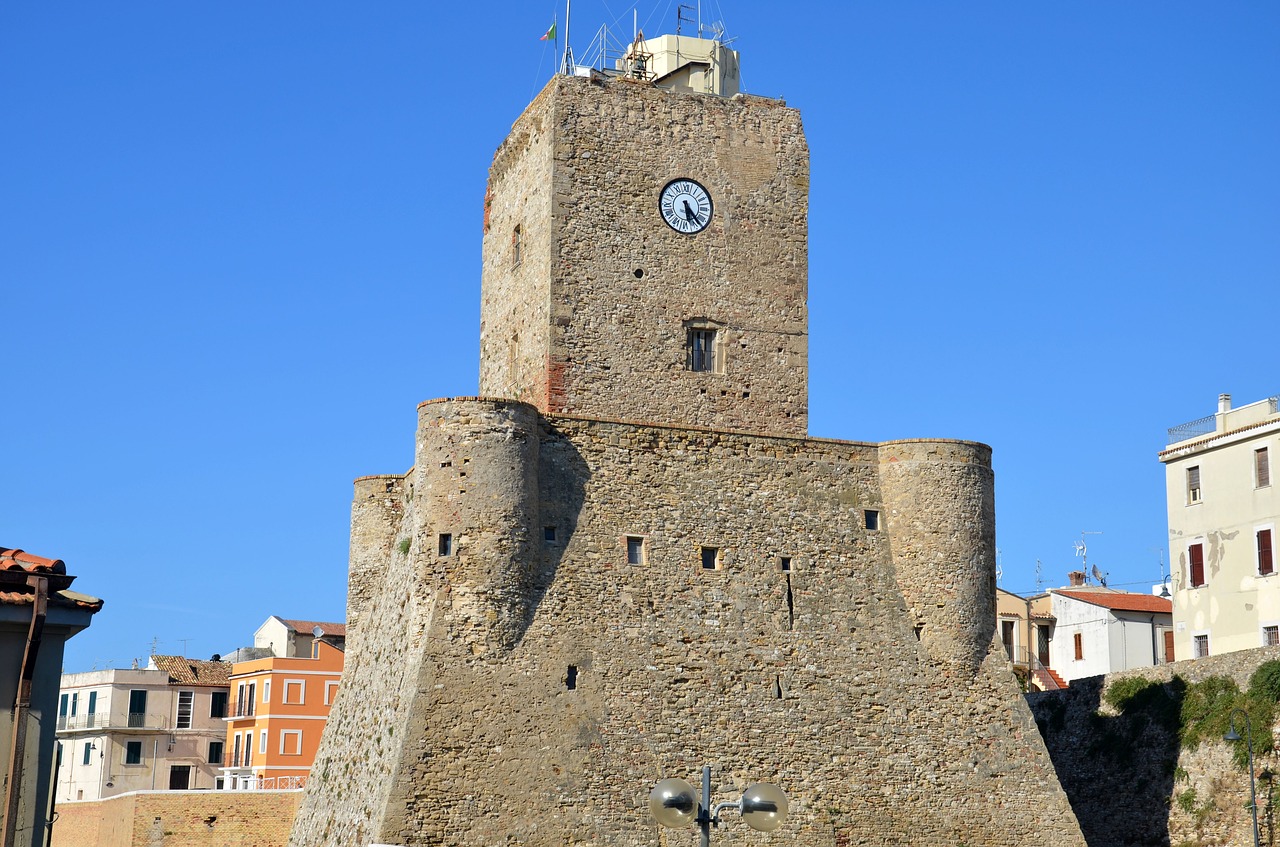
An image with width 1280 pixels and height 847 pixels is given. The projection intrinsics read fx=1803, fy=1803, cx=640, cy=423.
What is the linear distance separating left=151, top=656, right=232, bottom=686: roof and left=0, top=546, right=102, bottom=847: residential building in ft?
151

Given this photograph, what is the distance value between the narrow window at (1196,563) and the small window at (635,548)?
17717mm

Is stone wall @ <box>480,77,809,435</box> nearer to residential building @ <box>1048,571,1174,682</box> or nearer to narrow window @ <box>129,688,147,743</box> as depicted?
residential building @ <box>1048,571,1174,682</box>

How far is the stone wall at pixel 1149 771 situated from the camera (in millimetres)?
35875

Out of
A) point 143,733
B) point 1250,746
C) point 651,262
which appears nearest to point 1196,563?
point 1250,746

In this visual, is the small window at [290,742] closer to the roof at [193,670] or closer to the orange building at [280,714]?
the orange building at [280,714]

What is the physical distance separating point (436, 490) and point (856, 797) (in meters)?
9.68

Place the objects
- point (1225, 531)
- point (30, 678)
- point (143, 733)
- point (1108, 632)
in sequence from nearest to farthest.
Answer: point (30, 678)
point (1225, 531)
point (1108, 632)
point (143, 733)

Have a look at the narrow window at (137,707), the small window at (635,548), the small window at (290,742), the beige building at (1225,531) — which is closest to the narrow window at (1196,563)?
the beige building at (1225,531)

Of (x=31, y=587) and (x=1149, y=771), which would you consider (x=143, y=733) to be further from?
(x=31, y=587)

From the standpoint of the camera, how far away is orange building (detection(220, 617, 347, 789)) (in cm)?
5831

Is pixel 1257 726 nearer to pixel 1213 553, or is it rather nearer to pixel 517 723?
pixel 1213 553

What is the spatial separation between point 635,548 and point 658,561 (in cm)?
50

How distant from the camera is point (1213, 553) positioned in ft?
146

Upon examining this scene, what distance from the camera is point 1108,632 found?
54469 mm
